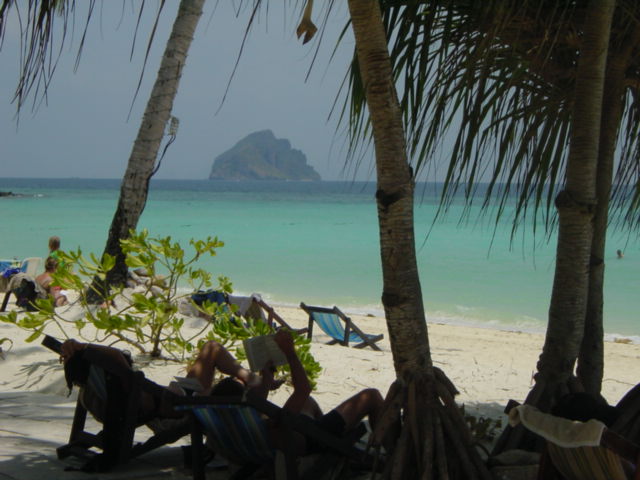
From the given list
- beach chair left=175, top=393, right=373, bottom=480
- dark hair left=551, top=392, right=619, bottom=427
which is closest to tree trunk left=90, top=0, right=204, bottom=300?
beach chair left=175, top=393, right=373, bottom=480

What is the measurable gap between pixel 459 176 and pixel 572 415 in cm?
122

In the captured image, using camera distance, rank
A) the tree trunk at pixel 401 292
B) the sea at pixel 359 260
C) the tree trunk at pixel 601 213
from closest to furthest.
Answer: the tree trunk at pixel 401 292, the tree trunk at pixel 601 213, the sea at pixel 359 260

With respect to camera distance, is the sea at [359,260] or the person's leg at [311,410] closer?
the person's leg at [311,410]

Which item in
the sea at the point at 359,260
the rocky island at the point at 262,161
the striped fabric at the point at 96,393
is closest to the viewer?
the striped fabric at the point at 96,393

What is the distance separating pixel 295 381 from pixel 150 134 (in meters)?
5.09

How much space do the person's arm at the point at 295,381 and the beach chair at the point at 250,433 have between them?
19cm

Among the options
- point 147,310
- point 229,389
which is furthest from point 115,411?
point 147,310

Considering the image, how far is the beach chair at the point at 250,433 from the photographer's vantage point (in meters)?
2.52

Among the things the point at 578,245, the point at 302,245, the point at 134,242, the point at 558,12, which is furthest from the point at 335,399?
the point at 302,245

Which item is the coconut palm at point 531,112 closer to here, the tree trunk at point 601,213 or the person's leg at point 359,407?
the tree trunk at point 601,213

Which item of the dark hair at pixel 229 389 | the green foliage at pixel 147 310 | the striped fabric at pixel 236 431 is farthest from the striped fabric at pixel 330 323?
the striped fabric at pixel 236 431

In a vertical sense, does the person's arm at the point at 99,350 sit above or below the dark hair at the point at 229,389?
above

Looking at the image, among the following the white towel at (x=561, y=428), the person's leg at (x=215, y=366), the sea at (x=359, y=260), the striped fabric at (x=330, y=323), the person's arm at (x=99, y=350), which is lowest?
the sea at (x=359, y=260)

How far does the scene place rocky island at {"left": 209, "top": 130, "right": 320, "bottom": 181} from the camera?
14075cm
